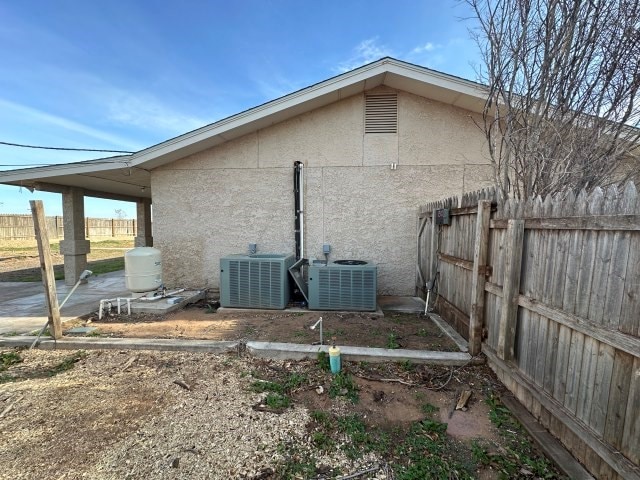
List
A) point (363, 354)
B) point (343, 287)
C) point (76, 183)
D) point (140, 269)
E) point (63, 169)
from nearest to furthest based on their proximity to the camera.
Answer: point (363, 354)
point (343, 287)
point (140, 269)
point (63, 169)
point (76, 183)

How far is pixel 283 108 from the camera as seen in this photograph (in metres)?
5.41

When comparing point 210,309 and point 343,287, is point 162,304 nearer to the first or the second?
point 210,309

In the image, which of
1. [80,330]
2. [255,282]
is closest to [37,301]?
[80,330]

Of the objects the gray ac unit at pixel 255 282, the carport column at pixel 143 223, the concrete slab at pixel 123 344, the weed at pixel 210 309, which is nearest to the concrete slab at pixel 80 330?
the concrete slab at pixel 123 344

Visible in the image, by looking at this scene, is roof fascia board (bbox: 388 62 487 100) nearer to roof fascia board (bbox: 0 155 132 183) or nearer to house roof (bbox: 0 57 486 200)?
house roof (bbox: 0 57 486 200)

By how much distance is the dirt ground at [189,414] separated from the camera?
1892 mm

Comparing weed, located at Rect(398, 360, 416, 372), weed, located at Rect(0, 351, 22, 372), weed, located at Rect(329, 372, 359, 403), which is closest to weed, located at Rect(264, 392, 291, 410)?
weed, located at Rect(329, 372, 359, 403)

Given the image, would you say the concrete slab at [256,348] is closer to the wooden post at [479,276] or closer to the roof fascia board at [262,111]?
the wooden post at [479,276]

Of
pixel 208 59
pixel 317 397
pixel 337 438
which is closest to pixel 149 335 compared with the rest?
pixel 317 397

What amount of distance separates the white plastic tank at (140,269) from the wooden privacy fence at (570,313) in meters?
5.23

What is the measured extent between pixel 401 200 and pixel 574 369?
434cm

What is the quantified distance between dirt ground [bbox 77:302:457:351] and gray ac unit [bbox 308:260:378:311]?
0.67 ft

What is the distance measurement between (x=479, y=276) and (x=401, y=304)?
7.76 ft

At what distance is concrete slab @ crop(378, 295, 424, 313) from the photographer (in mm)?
5051
